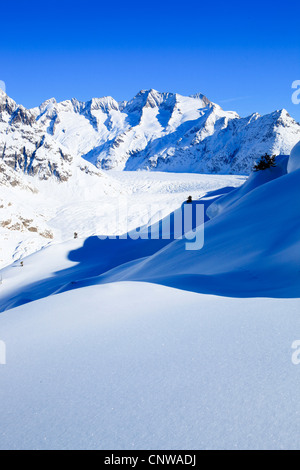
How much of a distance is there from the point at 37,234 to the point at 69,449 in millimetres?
33791

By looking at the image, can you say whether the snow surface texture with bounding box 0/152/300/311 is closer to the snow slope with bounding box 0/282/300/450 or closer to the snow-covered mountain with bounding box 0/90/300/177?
the snow slope with bounding box 0/282/300/450

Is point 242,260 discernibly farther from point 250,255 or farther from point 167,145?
point 167,145

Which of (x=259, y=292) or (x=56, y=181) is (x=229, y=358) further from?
(x=56, y=181)

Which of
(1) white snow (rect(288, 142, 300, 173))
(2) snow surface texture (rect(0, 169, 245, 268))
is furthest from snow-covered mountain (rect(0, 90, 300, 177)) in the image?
(1) white snow (rect(288, 142, 300, 173))

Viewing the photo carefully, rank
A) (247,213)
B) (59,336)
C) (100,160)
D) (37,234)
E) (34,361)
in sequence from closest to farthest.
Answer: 1. (34,361)
2. (59,336)
3. (247,213)
4. (37,234)
5. (100,160)

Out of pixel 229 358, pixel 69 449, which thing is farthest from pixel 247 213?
pixel 69 449

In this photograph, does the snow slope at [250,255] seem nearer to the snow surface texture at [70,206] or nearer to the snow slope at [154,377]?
the snow slope at [154,377]

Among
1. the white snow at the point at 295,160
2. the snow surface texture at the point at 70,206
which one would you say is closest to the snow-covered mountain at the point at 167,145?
the snow surface texture at the point at 70,206

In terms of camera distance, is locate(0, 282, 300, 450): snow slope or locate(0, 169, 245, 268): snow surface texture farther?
locate(0, 169, 245, 268): snow surface texture

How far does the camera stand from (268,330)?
2.52 metres

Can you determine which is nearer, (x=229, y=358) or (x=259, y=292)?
(x=229, y=358)

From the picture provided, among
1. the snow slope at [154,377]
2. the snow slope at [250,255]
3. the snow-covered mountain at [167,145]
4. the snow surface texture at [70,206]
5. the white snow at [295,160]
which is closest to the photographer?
the snow slope at [154,377]

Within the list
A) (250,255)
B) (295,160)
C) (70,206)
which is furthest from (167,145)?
(250,255)

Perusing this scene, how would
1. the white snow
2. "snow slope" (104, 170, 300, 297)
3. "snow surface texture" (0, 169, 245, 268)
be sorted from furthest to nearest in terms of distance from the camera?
"snow surface texture" (0, 169, 245, 268), the white snow, "snow slope" (104, 170, 300, 297)
